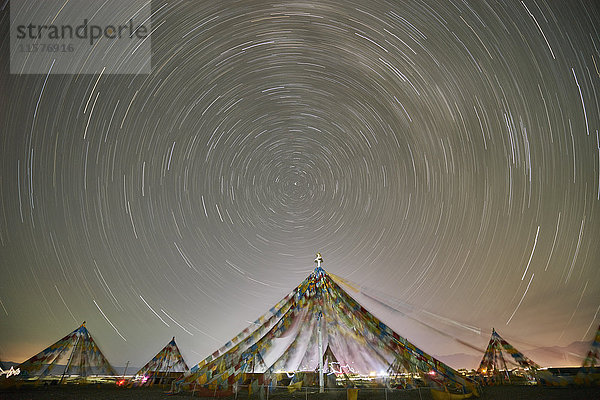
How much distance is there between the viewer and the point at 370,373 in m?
11.4

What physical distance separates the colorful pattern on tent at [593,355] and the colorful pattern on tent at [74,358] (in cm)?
2552

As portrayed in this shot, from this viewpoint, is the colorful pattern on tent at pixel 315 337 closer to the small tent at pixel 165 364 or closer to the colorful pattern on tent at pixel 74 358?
the colorful pattern on tent at pixel 74 358

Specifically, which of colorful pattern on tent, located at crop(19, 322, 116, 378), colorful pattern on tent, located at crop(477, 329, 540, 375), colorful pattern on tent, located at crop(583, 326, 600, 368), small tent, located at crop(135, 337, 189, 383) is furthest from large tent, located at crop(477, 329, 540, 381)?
colorful pattern on tent, located at crop(19, 322, 116, 378)

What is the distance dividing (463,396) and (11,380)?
746 inches

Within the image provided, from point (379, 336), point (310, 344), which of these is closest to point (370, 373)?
point (379, 336)

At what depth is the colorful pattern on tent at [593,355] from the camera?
15.1 m

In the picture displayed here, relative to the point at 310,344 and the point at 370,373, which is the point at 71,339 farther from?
the point at 370,373

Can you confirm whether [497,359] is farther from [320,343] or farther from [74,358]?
[74,358]

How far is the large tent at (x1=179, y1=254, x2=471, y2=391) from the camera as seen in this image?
34.4 ft

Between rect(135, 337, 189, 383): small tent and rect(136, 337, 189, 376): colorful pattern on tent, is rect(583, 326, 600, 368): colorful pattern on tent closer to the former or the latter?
rect(135, 337, 189, 383): small tent

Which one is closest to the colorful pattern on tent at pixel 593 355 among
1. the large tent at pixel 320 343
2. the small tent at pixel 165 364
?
the large tent at pixel 320 343

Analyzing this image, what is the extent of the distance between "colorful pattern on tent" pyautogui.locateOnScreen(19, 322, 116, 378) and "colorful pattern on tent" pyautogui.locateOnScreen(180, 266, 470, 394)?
13459mm

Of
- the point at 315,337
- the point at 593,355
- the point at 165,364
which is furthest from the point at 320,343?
the point at 165,364

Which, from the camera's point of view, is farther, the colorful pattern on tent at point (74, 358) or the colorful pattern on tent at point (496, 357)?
the colorful pattern on tent at point (496, 357)
